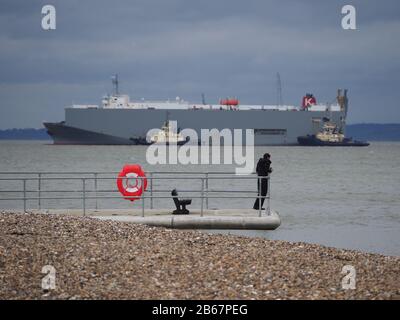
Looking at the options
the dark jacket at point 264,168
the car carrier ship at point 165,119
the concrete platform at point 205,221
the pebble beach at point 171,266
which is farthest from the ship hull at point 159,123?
the pebble beach at point 171,266

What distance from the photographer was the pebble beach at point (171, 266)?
795 centimetres

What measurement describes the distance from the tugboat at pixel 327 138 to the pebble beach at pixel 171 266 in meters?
112

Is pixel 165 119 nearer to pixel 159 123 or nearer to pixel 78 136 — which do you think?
pixel 159 123

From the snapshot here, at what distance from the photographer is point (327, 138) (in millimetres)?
124938

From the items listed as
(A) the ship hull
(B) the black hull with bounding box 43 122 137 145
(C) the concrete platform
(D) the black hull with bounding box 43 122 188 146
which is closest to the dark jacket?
(C) the concrete platform

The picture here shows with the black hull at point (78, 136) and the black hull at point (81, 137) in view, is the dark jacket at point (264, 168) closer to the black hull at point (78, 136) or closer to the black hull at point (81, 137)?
the black hull at point (81, 137)

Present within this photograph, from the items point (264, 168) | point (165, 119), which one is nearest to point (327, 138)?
point (165, 119)

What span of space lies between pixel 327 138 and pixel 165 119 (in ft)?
91.3

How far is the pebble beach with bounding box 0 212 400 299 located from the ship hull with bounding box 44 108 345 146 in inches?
4126

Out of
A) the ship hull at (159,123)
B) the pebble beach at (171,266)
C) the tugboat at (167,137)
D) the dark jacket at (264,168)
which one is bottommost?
the pebble beach at (171,266)

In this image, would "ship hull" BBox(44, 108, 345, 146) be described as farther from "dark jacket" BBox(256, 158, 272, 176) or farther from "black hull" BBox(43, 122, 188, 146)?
"dark jacket" BBox(256, 158, 272, 176)

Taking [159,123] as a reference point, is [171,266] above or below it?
below
